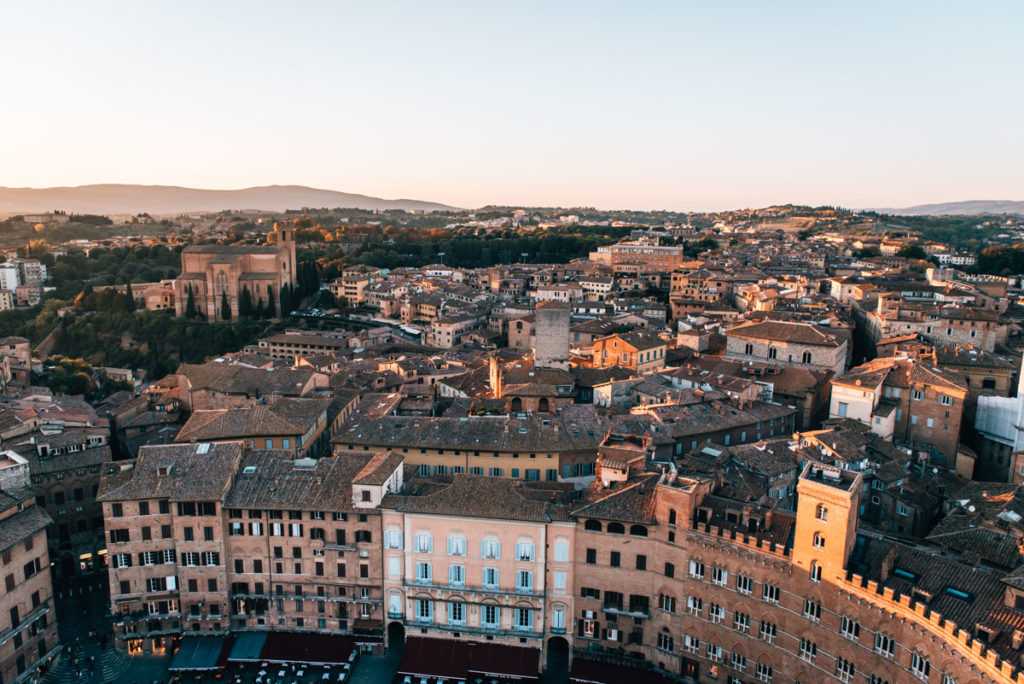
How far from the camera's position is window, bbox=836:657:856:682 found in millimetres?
25047

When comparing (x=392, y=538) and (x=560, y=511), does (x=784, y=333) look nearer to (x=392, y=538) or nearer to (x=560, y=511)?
(x=560, y=511)

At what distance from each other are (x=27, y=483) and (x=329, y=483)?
1419 cm

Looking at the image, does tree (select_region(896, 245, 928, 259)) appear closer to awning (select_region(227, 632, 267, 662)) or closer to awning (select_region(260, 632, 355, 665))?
awning (select_region(260, 632, 355, 665))

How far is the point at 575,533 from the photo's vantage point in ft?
98.4

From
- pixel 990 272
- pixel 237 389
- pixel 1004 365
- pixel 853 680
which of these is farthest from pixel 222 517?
pixel 990 272

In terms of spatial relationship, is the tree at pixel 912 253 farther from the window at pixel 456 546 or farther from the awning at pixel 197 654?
the awning at pixel 197 654

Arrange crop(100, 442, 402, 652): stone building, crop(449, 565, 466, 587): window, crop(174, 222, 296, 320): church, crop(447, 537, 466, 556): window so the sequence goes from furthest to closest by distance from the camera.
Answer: crop(174, 222, 296, 320): church, crop(100, 442, 402, 652): stone building, crop(449, 565, 466, 587): window, crop(447, 537, 466, 556): window

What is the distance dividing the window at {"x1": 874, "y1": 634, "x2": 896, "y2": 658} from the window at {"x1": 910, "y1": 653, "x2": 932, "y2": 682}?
0.65 m

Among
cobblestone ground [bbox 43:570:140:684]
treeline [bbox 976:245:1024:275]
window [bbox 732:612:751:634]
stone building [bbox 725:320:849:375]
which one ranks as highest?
treeline [bbox 976:245:1024:275]

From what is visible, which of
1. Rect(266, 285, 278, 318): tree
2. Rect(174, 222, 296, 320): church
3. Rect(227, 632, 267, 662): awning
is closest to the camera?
Rect(227, 632, 267, 662): awning

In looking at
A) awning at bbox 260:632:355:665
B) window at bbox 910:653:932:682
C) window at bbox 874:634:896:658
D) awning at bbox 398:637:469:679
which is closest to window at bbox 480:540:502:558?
awning at bbox 398:637:469:679

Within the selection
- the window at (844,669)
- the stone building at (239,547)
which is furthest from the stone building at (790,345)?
the stone building at (239,547)

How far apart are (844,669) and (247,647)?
23.8m

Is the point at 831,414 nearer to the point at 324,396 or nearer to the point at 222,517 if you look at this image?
the point at 324,396
